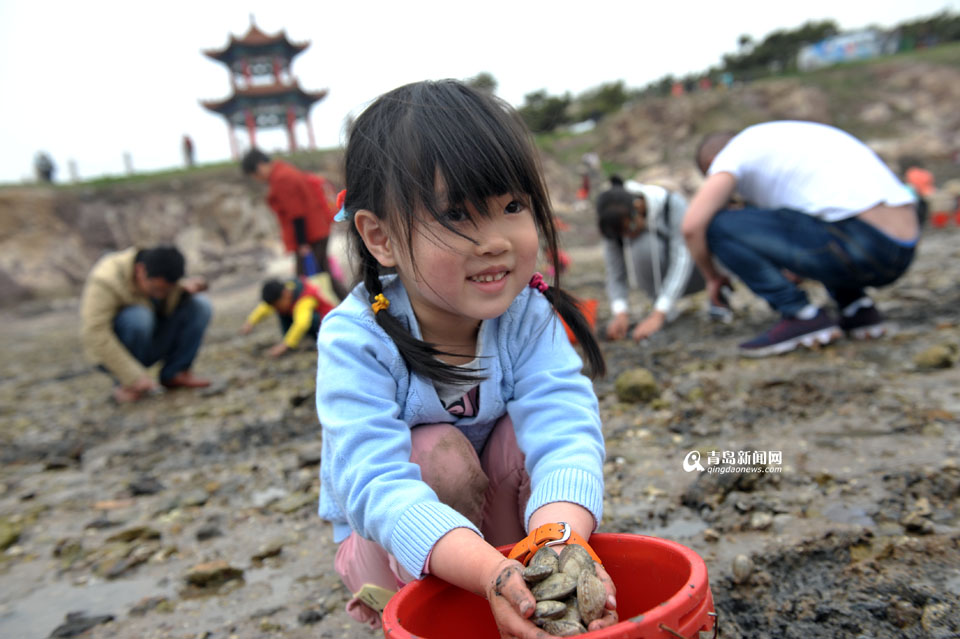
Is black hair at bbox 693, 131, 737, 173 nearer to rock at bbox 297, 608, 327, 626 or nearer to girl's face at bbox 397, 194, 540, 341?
girl's face at bbox 397, 194, 540, 341

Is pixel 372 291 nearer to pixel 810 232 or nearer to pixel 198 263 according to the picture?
pixel 810 232

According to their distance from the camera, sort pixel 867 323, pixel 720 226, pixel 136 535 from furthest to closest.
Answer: pixel 720 226
pixel 867 323
pixel 136 535

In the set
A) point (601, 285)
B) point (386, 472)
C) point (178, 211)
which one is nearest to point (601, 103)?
point (178, 211)

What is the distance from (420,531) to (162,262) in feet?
11.8

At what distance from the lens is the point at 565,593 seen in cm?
91

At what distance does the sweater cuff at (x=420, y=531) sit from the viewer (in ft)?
3.53

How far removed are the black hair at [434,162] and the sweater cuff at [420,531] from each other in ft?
0.95

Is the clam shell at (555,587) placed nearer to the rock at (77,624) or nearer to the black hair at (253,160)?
the rock at (77,624)

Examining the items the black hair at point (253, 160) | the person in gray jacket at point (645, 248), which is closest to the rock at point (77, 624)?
the person in gray jacket at point (645, 248)

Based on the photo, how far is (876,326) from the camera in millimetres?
3170

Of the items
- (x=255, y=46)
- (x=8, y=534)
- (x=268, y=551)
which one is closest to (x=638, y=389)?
(x=268, y=551)

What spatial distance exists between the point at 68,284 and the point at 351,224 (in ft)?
61.1

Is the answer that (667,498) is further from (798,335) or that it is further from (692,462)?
(798,335)

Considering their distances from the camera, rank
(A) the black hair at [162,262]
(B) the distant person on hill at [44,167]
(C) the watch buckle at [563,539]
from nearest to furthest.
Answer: (C) the watch buckle at [563,539], (A) the black hair at [162,262], (B) the distant person on hill at [44,167]
